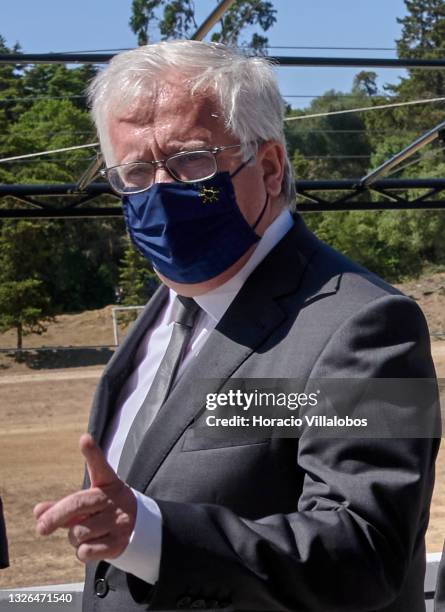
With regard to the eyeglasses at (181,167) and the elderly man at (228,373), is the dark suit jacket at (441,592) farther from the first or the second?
the eyeglasses at (181,167)

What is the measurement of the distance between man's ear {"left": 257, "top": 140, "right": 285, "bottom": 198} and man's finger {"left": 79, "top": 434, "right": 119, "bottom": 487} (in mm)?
658

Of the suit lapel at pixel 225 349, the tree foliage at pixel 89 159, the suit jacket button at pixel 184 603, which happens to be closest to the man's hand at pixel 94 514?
the suit jacket button at pixel 184 603

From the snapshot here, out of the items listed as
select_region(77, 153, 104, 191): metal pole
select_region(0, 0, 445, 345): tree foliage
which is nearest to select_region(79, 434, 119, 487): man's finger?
select_region(77, 153, 104, 191): metal pole

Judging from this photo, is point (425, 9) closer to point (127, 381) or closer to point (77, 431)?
point (77, 431)

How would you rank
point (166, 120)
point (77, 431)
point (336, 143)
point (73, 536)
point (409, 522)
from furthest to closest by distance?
point (336, 143) → point (77, 431) → point (166, 120) → point (409, 522) → point (73, 536)

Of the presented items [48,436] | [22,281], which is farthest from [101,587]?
[22,281]

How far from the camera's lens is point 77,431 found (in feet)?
47.3

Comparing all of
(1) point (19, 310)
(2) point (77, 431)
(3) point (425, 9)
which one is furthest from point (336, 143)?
(2) point (77, 431)

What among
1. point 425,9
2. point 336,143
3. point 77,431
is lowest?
point 77,431

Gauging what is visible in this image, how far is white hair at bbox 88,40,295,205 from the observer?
1447mm

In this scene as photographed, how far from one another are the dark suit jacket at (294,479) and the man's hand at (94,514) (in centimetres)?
8

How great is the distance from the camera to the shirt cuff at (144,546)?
3.51 feet

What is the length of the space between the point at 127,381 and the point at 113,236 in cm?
3170

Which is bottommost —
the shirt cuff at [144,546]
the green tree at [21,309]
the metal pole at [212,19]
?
the green tree at [21,309]
